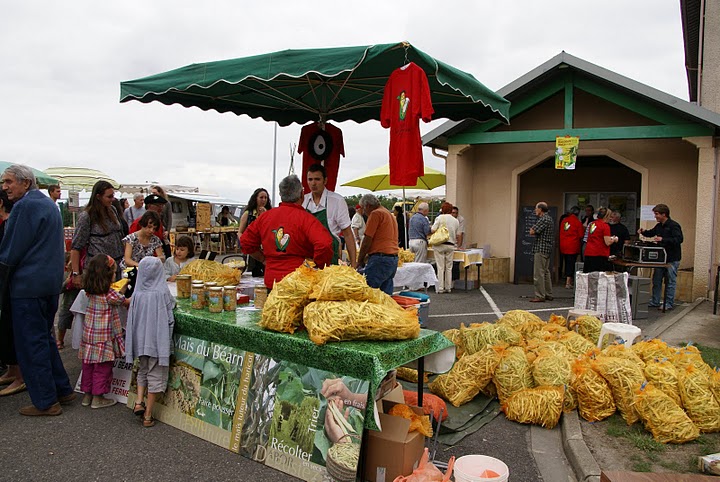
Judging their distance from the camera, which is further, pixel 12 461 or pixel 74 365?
pixel 74 365

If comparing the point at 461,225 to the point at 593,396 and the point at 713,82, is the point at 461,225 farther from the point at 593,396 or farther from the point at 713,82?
the point at 593,396

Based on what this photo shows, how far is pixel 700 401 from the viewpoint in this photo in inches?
168

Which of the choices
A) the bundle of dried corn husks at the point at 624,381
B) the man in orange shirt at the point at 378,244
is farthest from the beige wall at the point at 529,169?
the bundle of dried corn husks at the point at 624,381

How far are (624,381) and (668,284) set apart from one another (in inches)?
243

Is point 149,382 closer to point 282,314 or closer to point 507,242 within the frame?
point 282,314

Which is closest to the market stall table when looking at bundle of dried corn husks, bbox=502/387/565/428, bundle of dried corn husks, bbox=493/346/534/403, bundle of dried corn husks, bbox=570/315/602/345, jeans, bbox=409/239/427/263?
jeans, bbox=409/239/427/263

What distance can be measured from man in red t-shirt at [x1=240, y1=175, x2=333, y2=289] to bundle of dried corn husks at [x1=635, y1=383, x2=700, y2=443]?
2696mm

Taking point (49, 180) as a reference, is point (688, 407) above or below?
below

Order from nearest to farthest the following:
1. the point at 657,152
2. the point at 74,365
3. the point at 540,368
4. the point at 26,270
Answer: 1. the point at 26,270
2. the point at 540,368
3. the point at 74,365
4. the point at 657,152

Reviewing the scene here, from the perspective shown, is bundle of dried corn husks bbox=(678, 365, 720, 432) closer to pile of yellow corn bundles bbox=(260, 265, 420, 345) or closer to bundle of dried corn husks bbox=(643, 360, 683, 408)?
bundle of dried corn husks bbox=(643, 360, 683, 408)

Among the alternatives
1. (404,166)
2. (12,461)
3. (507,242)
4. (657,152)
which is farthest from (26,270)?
(657,152)

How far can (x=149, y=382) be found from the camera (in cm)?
438

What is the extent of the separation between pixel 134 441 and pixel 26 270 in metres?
1.70

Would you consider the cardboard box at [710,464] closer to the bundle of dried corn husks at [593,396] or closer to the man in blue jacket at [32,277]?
the bundle of dried corn husks at [593,396]
